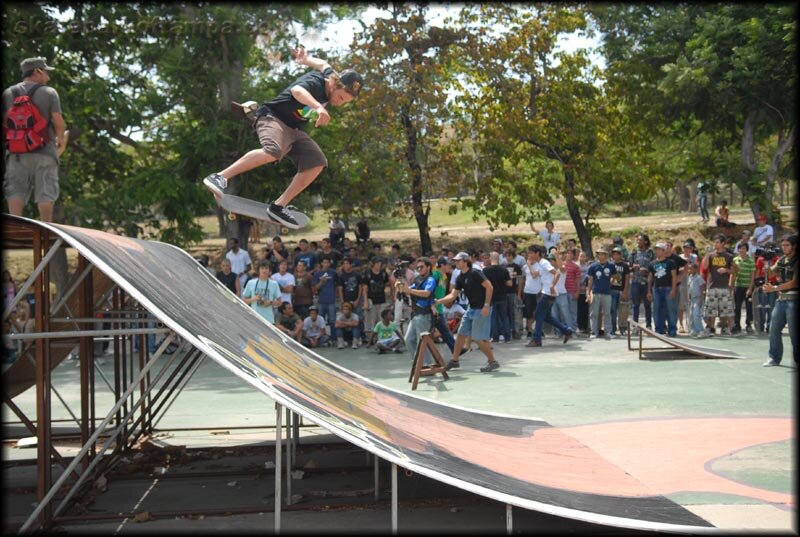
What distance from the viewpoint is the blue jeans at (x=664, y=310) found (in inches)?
679

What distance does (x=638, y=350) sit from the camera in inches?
625

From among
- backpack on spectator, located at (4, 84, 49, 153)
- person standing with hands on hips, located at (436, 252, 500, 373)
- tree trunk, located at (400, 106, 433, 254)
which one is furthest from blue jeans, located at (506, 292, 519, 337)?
backpack on spectator, located at (4, 84, 49, 153)

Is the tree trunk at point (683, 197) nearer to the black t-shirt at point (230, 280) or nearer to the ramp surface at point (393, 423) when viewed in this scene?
the black t-shirt at point (230, 280)

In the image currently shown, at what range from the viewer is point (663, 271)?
55.6 ft

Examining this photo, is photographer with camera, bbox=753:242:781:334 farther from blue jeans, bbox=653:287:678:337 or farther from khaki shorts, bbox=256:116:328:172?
khaki shorts, bbox=256:116:328:172

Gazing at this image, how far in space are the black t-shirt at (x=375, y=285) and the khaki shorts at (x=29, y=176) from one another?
10420 millimetres

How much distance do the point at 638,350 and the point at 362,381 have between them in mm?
8687

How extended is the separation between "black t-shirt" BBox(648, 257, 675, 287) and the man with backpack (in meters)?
12.2

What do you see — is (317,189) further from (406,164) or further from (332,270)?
(332,270)

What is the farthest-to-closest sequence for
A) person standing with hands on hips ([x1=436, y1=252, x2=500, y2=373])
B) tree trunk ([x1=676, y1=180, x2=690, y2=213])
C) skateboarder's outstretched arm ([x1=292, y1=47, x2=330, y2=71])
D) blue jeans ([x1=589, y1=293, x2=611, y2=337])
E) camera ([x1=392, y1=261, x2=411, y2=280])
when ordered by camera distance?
1. tree trunk ([x1=676, y1=180, x2=690, y2=213])
2. camera ([x1=392, y1=261, x2=411, y2=280])
3. blue jeans ([x1=589, y1=293, x2=611, y2=337])
4. person standing with hands on hips ([x1=436, y1=252, x2=500, y2=373])
5. skateboarder's outstretched arm ([x1=292, y1=47, x2=330, y2=71])

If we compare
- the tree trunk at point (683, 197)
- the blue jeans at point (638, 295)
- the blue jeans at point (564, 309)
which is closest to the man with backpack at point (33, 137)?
the blue jeans at point (564, 309)

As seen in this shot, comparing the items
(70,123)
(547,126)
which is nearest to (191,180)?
(70,123)

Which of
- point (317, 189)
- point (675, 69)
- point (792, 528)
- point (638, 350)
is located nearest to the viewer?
point (792, 528)

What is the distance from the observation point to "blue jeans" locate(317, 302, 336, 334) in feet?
58.6
